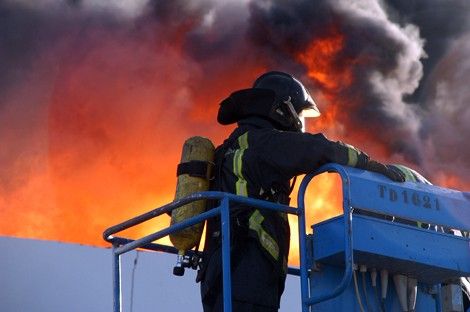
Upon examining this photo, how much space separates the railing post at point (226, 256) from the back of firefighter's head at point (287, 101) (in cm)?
124

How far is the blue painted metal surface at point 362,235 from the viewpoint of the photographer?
642 centimetres

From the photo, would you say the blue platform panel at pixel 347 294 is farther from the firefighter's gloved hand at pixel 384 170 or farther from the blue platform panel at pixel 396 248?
the firefighter's gloved hand at pixel 384 170

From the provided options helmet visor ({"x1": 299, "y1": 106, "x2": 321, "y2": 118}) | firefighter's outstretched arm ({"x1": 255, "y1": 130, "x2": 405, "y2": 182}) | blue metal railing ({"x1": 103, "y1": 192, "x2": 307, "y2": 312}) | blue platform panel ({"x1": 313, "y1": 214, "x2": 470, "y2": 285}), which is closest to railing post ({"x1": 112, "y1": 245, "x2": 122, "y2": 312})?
blue metal railing ({"x1": 103, "y1": 192, "x2": 307, "y2": 312})

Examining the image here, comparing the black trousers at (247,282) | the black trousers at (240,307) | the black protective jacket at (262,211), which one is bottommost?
the black trousers at (240,307)

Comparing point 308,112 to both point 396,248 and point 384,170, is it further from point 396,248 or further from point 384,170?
point 396,248

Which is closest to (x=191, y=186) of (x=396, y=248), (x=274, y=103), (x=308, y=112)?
(x=274, y=103)

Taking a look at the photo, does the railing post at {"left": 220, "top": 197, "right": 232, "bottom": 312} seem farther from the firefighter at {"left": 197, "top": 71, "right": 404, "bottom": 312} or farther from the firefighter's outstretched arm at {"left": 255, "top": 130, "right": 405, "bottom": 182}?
the firefighter's outstretched arm at {"left": 255, "top": 130, "right": 405, "bottom": 182}

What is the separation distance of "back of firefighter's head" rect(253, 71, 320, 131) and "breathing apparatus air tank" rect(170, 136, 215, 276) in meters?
0.53

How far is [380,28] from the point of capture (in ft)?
69.6

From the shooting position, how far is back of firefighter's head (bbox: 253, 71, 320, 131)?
7.50m

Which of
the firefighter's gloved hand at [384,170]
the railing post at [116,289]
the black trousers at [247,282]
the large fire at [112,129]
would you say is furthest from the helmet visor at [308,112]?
the large fire at [112,129]

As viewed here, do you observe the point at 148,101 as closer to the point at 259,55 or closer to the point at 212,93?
the point at 212,93

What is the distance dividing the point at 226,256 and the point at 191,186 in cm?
90

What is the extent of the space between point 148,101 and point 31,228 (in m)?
2.78
